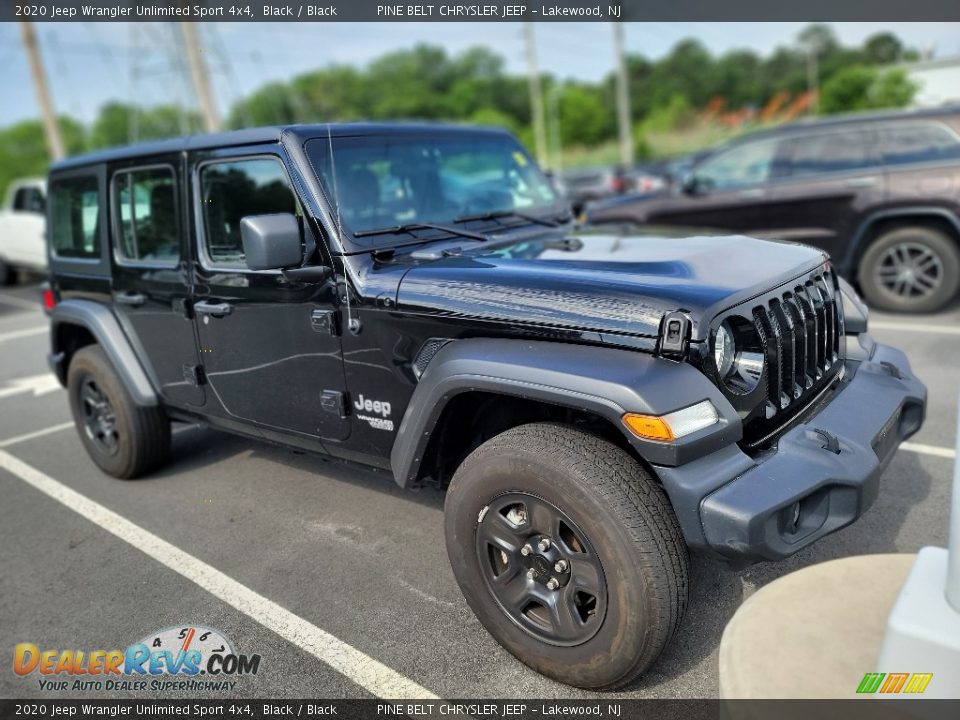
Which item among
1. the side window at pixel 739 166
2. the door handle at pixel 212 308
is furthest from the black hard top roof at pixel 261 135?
the side window at pixel 739 166

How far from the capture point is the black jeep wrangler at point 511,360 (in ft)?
7.51

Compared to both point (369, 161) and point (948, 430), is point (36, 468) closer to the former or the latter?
point (369, 161)

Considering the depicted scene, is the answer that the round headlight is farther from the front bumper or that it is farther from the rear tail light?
the rear tail light

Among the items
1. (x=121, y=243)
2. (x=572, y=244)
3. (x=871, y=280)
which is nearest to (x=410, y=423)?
(x=572, y=244)

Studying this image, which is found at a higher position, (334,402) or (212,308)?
(212,308)

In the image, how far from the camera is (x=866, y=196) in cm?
719

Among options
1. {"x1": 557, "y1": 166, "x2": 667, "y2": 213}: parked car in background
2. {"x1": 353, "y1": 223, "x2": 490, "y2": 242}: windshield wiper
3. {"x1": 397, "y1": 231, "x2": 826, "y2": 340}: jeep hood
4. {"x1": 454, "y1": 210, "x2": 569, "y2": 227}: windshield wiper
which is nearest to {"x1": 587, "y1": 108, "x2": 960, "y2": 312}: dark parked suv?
{"x1": 454, "y1": 210, "x2": 569, "y2": 227}: windshield wiper

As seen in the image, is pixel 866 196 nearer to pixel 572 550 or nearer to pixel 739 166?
pixel 739 166

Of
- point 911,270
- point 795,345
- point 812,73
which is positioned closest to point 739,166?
point 911,270

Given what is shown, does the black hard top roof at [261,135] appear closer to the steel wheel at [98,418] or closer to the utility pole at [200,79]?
the steel wheel at [98,418]

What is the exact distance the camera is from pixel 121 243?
429 centimetres

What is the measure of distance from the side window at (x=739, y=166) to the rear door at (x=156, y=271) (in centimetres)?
605

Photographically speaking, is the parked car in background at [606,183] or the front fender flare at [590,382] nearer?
the front fender flare at [590,382]

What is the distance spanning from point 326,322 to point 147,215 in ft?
5.25
